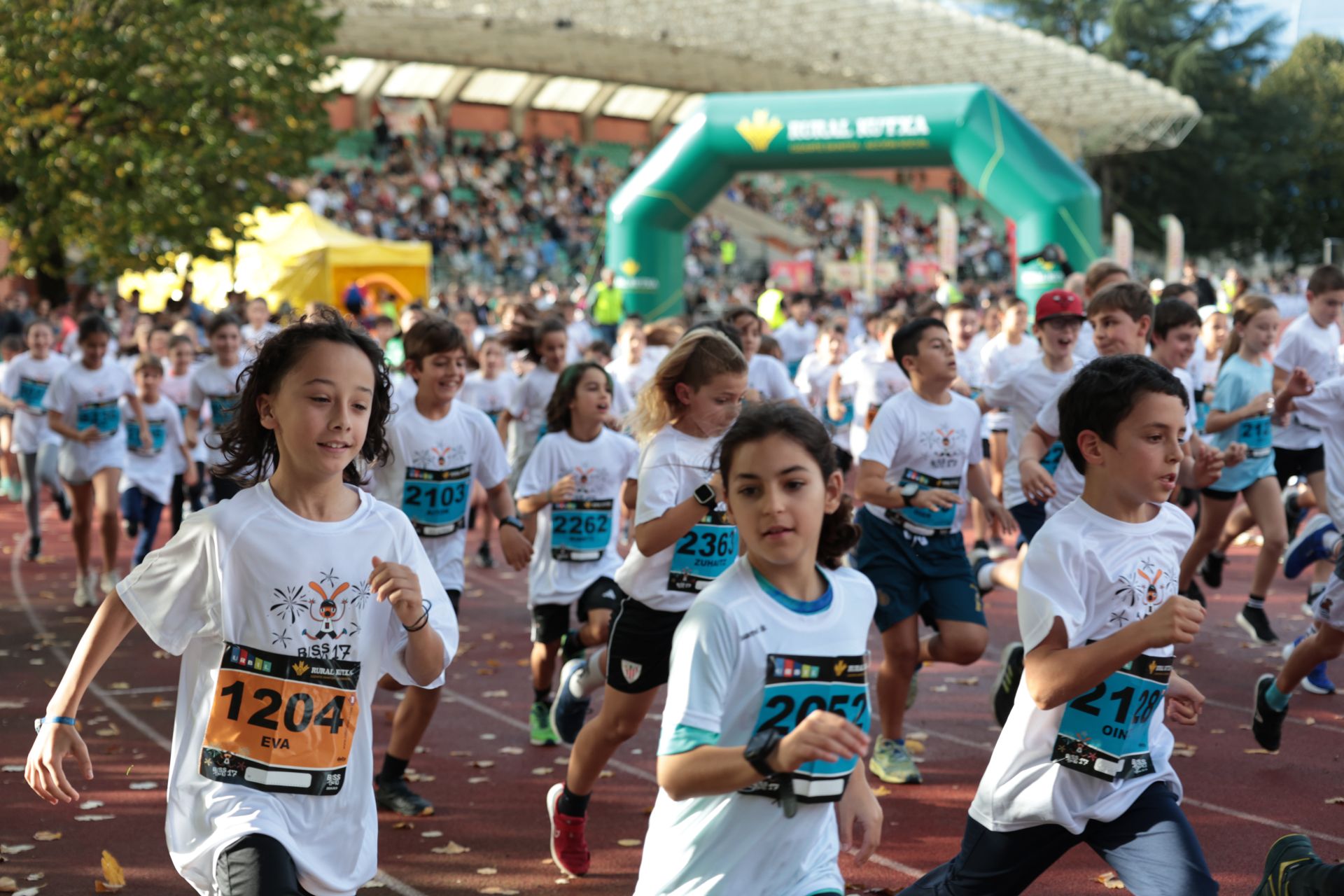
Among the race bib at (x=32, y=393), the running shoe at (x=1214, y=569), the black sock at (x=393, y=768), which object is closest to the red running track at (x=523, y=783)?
the black sock at (x=393, y=768)

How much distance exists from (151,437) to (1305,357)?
814cm

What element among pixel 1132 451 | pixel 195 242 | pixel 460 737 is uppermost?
pixel 195 242

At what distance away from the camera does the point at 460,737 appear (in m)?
7.23

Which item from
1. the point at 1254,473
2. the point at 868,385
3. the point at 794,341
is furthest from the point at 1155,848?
the point at 794,341

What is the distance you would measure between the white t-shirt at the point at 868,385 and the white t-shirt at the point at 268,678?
26.8 ft

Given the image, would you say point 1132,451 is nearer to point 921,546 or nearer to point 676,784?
point 676,784

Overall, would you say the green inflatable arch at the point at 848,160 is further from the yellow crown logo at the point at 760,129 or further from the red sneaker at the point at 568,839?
the red sneaker at the point at 568,839

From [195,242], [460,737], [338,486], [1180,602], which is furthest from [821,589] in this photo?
[195,242]

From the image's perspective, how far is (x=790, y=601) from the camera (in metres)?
3.01

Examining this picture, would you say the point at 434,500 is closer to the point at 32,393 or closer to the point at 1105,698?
the point at 1105,698

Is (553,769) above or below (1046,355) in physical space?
below

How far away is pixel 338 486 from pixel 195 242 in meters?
20.7

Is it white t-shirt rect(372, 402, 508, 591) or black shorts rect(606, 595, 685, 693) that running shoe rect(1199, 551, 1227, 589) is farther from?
black shorts rect(606, 595, 685, 693)

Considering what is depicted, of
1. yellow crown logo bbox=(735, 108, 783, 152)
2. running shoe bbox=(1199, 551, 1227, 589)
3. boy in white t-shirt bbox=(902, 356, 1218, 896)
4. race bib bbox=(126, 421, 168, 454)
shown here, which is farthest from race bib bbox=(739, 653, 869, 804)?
yellow crown logo bbox=(735, 108, 783, 152)
